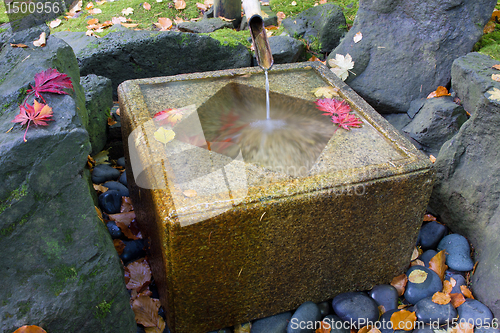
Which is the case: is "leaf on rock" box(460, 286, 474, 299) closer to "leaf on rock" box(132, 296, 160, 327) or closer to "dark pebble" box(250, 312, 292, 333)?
"dark pebble" box(250, 312, 292, 333)

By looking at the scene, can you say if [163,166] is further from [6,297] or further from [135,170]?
[6,297]

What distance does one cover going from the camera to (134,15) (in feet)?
13.7

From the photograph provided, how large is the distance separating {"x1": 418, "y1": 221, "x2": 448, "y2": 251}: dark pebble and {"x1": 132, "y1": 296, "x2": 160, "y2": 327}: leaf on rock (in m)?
1.66

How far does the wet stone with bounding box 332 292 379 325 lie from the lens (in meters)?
1.89

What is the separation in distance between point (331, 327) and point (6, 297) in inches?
56.7

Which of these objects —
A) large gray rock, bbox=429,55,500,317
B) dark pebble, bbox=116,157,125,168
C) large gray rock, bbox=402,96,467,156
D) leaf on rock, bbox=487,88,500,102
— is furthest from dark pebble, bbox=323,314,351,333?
dark pebble, bbox=116,157,125,168

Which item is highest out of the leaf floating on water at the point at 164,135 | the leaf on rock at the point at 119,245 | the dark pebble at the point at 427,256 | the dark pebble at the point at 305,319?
the leaf floating on water at the point at 164,135

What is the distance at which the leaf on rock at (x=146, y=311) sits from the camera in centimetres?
192

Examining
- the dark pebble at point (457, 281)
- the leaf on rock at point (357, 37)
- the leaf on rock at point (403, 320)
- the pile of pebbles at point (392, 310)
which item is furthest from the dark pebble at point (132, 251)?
the leaf on rock at point (357, 37)

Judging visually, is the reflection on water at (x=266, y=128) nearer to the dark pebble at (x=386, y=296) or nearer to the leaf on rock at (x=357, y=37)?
the dark pebble at (x=386, y=296)

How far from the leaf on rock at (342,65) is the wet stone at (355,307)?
2.01 meters

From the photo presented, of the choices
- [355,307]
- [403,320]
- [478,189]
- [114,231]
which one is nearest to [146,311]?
[114,231]

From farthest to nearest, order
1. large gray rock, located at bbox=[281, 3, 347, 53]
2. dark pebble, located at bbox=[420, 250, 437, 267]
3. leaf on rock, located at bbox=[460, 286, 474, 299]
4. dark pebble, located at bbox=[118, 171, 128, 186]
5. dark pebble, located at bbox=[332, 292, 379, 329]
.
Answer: large gray rock, located at bbox=[281, 3, 347, 53], dark pebble, located at bbox=[118, 171, 128, 186], dark pebble, located at bbox=[420, 250, 437, 267], leaf on rock, located at bbox=[460, 286, 474, 299], dark pebble, located at bbox=[332, 292, 379, 329]

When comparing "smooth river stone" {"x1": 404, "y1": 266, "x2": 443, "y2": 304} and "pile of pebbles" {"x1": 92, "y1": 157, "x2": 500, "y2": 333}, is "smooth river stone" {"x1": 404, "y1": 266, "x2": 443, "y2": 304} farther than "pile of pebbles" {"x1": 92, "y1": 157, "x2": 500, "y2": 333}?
Yes
